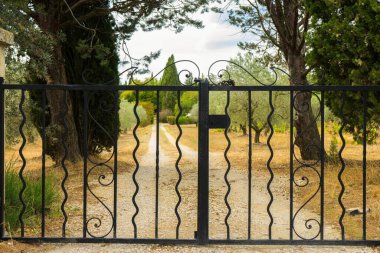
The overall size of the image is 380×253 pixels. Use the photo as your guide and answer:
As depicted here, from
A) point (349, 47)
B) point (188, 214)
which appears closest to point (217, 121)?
point (188, 214)

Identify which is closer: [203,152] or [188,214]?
[203,152]

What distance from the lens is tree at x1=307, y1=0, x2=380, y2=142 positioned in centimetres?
941

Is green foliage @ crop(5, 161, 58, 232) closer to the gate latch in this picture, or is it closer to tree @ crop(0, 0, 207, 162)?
the gate latch

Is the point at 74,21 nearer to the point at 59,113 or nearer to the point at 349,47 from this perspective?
the point at 59,113

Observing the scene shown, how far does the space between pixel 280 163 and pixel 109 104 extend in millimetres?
5265

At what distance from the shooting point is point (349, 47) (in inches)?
379

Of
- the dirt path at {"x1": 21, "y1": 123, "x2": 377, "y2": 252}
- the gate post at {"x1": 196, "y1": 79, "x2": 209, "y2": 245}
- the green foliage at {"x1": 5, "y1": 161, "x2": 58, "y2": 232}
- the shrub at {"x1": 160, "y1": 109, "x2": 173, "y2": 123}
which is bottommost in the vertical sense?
the dirt path at {"x1": 21, "y1": 123, "x2": 377, "y2": 252}

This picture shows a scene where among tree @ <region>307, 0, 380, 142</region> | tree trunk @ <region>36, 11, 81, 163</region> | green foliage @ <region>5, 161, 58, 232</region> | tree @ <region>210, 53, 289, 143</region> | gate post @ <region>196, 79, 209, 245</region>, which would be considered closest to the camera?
gate post @ <region>196, 79, 209, 245</region>

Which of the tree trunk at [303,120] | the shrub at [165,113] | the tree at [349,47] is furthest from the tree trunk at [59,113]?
the shrub at [165,113]

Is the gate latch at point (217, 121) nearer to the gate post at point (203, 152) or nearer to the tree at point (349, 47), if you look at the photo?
the gate post at point (203, 152)

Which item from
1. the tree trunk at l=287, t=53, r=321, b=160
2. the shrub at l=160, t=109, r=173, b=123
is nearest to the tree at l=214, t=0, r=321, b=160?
the tree trunk at l=287, t=53, r=321, b=160

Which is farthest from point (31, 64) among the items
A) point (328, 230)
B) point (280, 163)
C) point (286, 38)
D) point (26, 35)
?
point (280, 163)

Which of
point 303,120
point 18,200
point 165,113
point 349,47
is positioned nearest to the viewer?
point 18,200

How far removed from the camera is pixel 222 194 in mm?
9219
